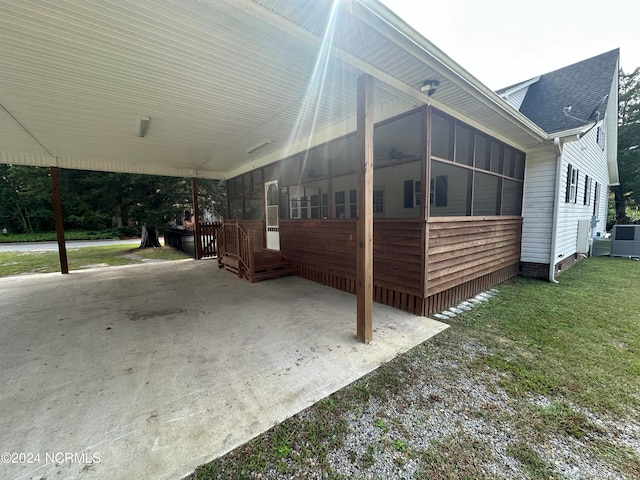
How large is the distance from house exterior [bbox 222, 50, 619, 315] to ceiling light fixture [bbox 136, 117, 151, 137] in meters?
3.01

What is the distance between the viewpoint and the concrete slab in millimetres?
1594

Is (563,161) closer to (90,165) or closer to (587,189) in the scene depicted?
(587,189)

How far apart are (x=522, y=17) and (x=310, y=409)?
29.7 feet

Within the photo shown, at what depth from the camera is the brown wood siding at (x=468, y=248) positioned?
12.5 ft

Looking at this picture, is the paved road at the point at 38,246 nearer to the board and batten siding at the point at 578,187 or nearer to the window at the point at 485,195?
the window at the point at 485,195

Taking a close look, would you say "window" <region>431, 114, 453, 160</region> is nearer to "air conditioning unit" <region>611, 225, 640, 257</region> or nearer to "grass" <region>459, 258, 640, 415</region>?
"grass" <region>459, 258, 640, 415</region>

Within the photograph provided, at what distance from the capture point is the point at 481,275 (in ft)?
16.0

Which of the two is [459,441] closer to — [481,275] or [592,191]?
[481,275]

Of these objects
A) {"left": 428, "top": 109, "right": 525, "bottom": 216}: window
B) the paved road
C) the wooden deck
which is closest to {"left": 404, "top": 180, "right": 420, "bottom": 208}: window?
{"left": 428, "top": 109, "right": 525, "bottom": 216}: window

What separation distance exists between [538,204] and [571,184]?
1.68 m

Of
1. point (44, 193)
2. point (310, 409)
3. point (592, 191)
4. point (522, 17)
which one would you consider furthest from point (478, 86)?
point (44, 193)

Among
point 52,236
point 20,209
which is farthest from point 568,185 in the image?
point 20,209

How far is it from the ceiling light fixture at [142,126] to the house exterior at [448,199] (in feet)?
9.88

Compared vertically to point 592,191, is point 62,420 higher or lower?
lower
